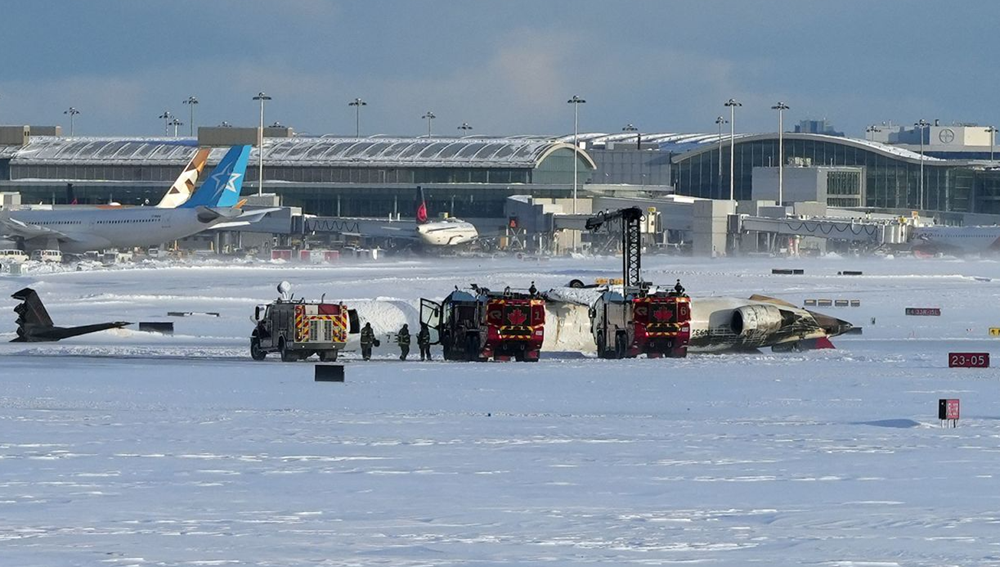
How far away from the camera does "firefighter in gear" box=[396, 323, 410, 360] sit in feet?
172

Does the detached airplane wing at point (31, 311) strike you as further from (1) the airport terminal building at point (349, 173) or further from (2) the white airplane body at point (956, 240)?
(1) the airport terminal building at point (349, 173)

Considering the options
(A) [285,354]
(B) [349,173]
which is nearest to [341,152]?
(B) [349,173]

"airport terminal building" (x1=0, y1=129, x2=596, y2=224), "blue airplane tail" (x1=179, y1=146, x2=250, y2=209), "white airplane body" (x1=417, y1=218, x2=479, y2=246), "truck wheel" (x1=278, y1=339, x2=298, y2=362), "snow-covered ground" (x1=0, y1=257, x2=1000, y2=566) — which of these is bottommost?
"snow-covered ground" (x1=0, y1=257, x2=1000, y2=566)

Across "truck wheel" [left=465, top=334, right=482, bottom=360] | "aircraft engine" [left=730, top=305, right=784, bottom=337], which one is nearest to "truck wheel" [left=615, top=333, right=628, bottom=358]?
"aircraft engine" [left=730, top=305, right=784, bottom=337]

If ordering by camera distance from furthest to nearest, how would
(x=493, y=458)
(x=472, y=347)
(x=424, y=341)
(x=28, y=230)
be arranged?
(x=28, y=230) < (x=424, y=341) < (x=472, y=347) < (x=493, y=458)

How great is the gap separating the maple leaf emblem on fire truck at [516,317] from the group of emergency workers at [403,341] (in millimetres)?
3355

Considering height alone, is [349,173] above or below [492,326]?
above

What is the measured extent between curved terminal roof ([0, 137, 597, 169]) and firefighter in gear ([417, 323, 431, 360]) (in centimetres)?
13657

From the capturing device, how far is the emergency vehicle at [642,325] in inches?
2056

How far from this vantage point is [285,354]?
50.5 metres

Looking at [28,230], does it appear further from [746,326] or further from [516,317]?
[746,326]

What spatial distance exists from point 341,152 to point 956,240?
75.6 m

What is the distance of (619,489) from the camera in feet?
80.1

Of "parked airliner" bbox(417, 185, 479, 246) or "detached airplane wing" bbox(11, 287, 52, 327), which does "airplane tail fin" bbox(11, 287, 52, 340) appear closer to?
"detached airplane wing" bbox(11, 287, 52, 327)
